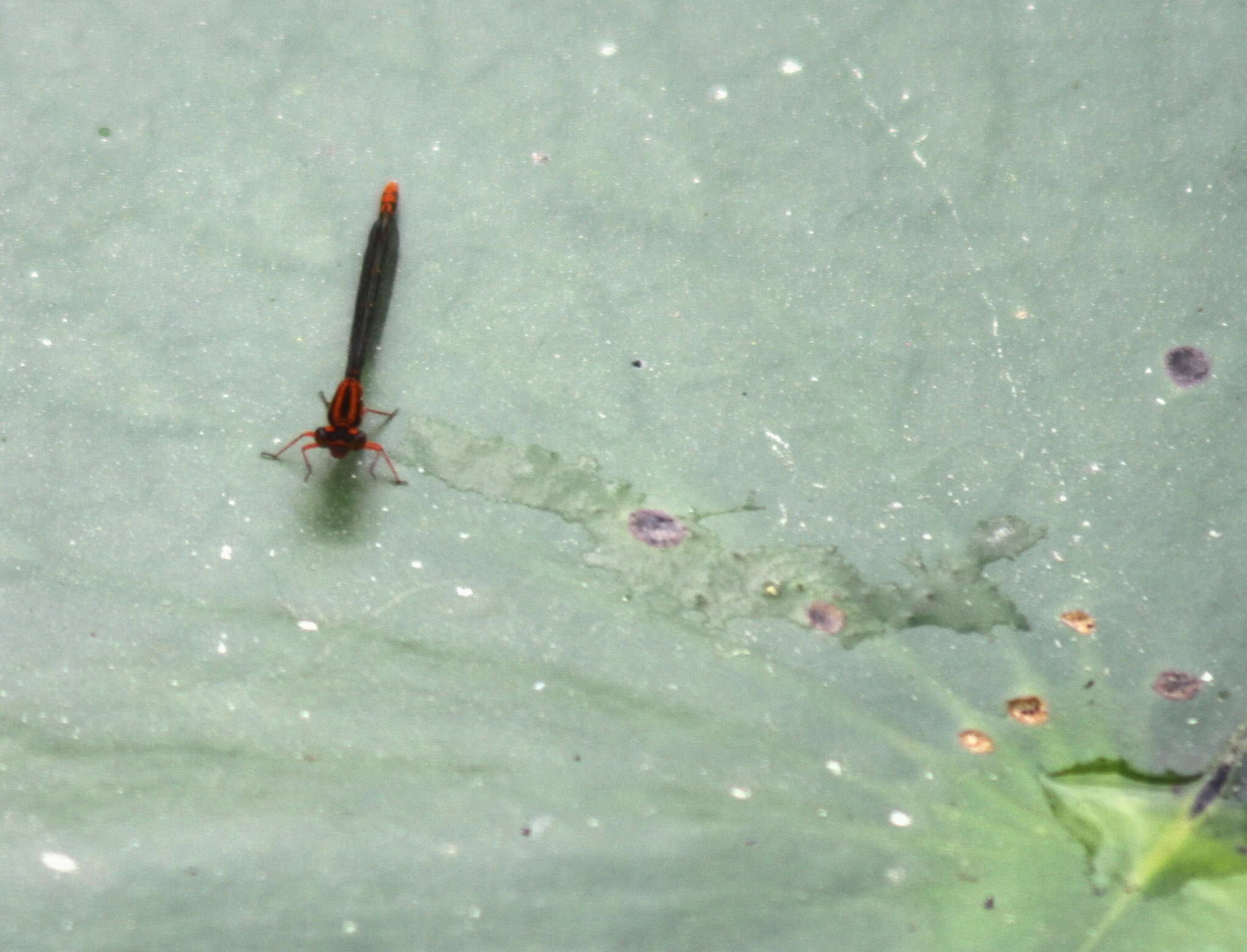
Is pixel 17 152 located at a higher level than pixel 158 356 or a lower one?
higher

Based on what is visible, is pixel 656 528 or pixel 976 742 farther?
pixel 656 528

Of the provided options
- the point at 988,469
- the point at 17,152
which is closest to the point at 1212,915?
the point at 988,469

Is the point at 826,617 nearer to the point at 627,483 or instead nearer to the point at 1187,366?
the point at 627,483

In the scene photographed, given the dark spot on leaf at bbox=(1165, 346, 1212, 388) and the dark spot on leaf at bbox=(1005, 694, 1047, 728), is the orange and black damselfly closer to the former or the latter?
the dark spot on leaf at bbox=(1005, 694, 1047, 728)

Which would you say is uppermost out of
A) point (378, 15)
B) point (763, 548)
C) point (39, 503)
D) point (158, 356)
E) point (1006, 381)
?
point (378, 15)

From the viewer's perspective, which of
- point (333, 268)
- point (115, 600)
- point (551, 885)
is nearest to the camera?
point (551, 885)

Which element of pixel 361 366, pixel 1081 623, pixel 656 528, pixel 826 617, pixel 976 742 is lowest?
pixel 976 742

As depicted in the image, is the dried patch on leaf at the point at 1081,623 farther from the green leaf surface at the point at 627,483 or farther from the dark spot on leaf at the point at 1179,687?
the dark spot on leaf at the point at 1179,687

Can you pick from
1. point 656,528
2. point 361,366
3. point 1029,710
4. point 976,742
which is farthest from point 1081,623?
point 361,366

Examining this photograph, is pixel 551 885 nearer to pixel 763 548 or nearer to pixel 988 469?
pixel 763 548
